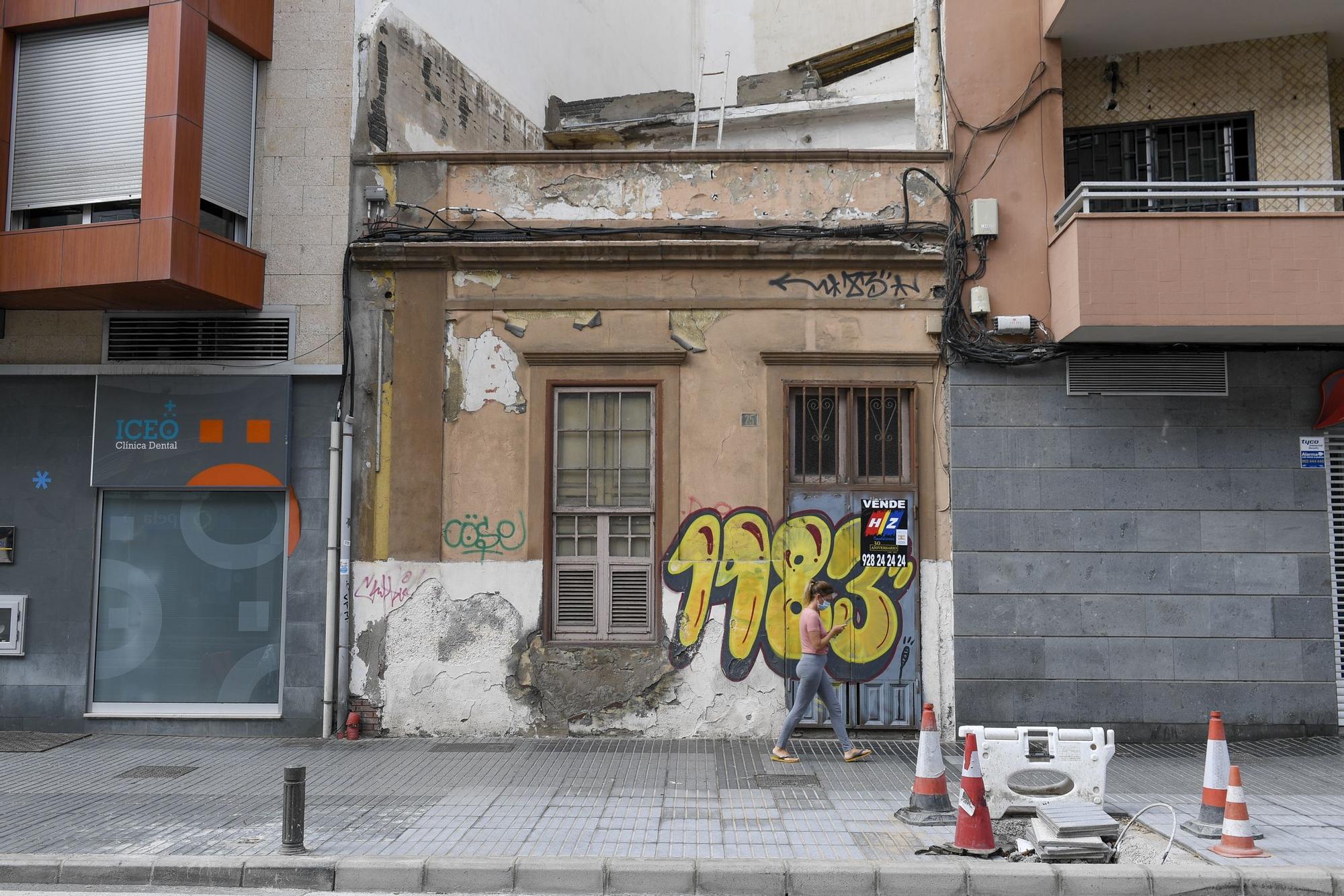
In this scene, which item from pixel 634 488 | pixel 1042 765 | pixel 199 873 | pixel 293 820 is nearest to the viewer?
pixel 199 873

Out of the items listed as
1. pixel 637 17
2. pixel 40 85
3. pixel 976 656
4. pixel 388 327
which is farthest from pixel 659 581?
pixel 637 17

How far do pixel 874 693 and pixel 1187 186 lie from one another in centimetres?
569

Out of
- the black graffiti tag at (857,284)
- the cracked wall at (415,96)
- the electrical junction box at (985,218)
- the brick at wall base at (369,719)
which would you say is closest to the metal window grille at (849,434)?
the black graffiti tag at (857,284)

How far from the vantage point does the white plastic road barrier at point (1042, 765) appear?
6613 mm

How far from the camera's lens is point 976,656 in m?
9.28

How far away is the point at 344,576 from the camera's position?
375 inches

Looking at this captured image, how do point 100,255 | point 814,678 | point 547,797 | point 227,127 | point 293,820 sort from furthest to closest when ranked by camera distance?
point 227,127
point 100,255
point 814,678
point 547,797
point 293,820

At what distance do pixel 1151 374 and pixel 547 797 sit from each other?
6.92 m

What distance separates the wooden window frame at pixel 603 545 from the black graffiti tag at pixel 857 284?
1725mm

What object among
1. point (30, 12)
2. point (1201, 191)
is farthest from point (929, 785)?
point (30, 12)

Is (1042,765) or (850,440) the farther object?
(850,440)

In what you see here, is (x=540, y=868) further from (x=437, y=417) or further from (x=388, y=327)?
(x=388, y=327)

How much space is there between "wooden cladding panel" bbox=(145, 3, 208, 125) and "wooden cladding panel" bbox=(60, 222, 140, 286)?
1149 millimetres

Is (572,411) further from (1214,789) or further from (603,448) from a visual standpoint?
(1214,789)
